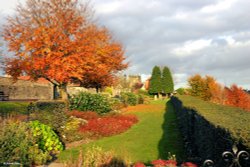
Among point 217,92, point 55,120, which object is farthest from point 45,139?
point 217,92

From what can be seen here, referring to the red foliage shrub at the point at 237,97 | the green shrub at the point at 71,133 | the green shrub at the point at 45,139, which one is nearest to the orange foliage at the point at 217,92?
the red foliage shrub at the point at 237,97

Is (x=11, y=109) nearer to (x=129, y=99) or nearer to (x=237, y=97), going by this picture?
(x=129, y=99)

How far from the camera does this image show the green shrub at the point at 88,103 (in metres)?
21.3

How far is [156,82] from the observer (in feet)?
236

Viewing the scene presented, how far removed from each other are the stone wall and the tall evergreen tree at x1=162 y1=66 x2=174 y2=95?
30.9 meters

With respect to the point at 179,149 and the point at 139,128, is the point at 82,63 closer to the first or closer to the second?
the point at 139,128

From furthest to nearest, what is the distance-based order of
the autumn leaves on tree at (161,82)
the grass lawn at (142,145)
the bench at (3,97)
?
the autumn leaves on tree at (161,82) → the bench at (3,97) → the grass lawn at (142,145)

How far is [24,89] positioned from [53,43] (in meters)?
22.5

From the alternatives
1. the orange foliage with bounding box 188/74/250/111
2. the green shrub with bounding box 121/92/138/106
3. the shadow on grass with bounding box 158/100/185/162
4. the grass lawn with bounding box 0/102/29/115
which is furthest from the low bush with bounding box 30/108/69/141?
the green shrub with bounding box 121/92/138/106

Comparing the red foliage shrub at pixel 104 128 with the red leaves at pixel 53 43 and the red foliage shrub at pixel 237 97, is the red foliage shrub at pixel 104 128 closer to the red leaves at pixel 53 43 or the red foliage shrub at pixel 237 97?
the red leaves at pixel 53 43

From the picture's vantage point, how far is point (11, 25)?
83.2 ft

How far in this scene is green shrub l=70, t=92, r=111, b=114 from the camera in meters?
21.3

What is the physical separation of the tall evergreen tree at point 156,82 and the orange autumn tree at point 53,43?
150ft

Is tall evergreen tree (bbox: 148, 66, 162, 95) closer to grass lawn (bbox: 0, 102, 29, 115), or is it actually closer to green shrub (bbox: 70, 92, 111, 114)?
grass lawn (bbox: 0, 102, 29, 115)
